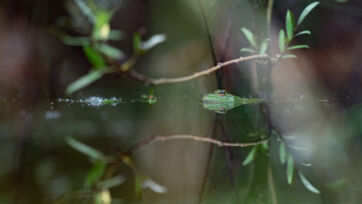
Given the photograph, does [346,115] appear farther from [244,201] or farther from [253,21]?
[244,201]

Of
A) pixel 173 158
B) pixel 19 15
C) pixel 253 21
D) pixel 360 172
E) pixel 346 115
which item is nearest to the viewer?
pixel 360 172

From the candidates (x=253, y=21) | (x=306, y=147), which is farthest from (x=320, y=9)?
(x=306, y=147)

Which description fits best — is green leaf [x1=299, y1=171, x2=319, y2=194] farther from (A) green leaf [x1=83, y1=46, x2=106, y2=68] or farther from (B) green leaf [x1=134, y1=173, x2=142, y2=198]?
(A) green leaf [x1=83, y1=46, x2=106, y2=68]

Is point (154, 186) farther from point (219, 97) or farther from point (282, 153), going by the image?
point (219, 97)

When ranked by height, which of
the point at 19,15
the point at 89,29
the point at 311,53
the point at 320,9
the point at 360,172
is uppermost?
the point at 19,15

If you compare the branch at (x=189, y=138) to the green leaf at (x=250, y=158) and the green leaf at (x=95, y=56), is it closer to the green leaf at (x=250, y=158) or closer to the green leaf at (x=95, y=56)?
the green leaf at (x=250, y=158)

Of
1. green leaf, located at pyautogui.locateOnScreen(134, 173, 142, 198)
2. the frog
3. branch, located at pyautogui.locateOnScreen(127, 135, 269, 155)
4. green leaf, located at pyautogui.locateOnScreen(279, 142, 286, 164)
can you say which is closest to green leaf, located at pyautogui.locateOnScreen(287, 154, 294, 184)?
green leaf, located at pyautogui.locateOnScreen(279, 142, 286, 164)
